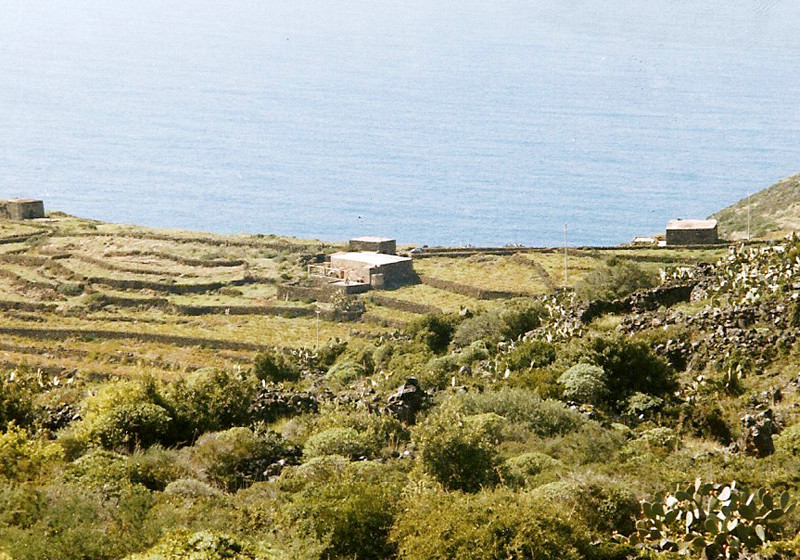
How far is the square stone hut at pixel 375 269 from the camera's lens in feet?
234

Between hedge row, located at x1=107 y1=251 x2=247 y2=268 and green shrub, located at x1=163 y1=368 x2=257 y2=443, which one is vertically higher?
hedge row, located at x1=107 y1=251 x2=247 y2=268

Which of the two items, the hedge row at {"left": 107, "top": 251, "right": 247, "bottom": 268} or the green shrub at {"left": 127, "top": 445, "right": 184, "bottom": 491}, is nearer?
the green shrub at {"left": 127, "top": 445, "right": 184, "bottom": 491}

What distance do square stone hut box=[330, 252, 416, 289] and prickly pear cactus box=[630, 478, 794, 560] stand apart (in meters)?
56.3

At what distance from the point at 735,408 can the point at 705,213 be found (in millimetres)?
147424

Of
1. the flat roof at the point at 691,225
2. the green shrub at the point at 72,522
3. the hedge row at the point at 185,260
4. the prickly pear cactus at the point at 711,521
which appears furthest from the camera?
the hedge row at the point at 185,260

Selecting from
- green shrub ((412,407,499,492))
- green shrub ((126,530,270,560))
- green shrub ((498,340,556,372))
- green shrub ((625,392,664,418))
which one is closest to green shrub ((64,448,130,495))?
green shrub ((126,530,270,560))

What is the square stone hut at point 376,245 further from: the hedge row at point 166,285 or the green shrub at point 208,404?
the green shrub at point 208,404

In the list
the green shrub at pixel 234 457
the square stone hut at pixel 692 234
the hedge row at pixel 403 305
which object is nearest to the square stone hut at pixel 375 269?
the hedge row at pixel 403 305

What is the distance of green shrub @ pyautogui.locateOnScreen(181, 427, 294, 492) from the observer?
1998cm

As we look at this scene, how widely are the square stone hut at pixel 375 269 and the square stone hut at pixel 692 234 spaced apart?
1544 cm

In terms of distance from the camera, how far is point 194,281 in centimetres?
7719

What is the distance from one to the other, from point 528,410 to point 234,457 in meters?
5.23

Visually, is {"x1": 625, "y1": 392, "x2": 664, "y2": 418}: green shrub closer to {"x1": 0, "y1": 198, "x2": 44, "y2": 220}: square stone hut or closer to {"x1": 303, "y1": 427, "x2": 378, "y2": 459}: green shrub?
{"x1": 303, "y1": 427, "x2": 378, "y2": 459}: green shrub

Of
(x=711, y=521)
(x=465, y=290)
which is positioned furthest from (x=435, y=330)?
(x=711, y=521)
